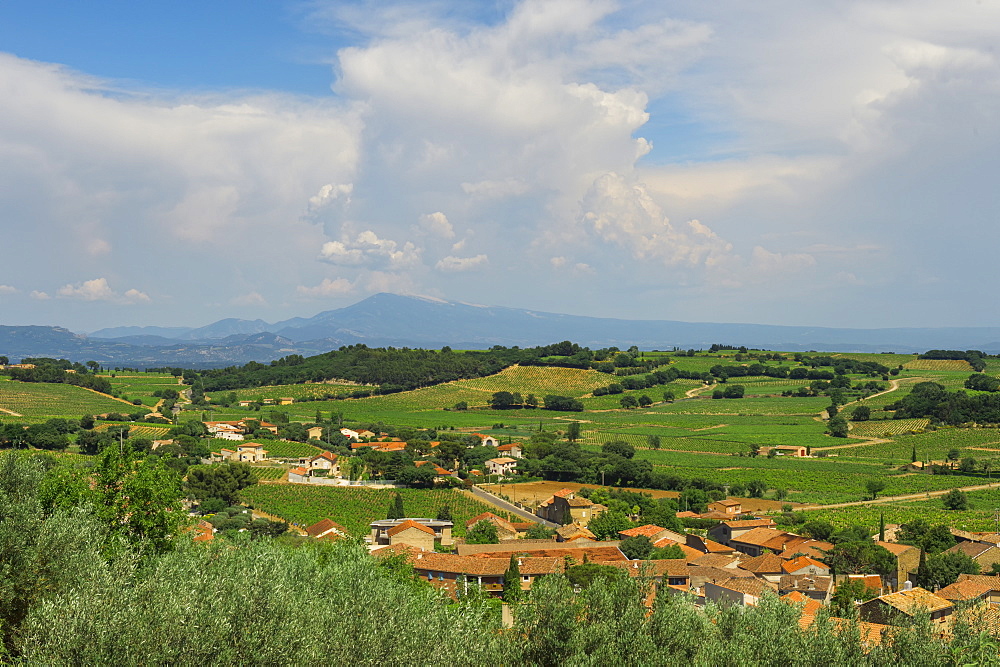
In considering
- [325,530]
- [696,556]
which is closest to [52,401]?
[325,530]

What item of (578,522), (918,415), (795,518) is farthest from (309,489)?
(918,415)

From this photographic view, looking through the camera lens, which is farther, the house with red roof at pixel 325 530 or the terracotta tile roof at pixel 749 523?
the terracotta tile roof at pixel 749 523

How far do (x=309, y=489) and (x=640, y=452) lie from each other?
38574 millimetres

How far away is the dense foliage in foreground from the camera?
40.7 ft

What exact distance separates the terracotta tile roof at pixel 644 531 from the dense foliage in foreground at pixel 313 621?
99.7 feet

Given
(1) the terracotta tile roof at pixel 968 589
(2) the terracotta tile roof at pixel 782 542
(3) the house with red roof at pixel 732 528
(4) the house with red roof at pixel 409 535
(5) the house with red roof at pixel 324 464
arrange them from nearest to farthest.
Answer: (1) the terracotta tile roof at pixel 968 589 < (4) the house with red roof at pixel 409 535 < (2) the terracotta tile roof at pixel 782 542 < (3) the house with red roof at pixel 732 528 < (5) the house with red roof at pixel 324 464

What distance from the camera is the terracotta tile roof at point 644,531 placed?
48581 mm

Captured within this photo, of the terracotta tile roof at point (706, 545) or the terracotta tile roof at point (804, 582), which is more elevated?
the terracotta tile roof at point (804, 582)

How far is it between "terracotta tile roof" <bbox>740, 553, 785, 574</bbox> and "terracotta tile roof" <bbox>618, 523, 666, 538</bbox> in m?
6.28

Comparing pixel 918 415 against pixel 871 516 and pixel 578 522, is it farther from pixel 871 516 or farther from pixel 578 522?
pixel 578 522

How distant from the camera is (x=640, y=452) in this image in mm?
88312

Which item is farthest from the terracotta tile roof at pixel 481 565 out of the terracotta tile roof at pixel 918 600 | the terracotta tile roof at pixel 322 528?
the terracotta tile roof at pixel 918 600

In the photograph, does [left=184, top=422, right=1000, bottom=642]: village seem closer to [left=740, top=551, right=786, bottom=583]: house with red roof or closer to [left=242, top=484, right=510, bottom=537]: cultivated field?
[left=740, top=551, right=786, bottom=583]: house with red roof

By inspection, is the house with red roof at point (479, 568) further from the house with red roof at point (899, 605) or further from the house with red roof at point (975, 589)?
the house with red roof at point (975, 589)
